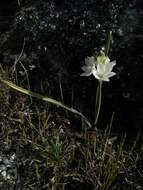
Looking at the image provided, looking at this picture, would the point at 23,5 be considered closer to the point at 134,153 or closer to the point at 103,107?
the point at 103,107

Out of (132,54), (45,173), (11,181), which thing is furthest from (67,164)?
(132,54)

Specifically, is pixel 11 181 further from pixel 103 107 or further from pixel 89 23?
pixel 89 23

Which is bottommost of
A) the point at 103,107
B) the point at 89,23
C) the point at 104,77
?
the point at 103,107

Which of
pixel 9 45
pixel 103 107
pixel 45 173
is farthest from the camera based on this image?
pixel 9 45

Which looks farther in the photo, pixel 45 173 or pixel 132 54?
pixel 132 54

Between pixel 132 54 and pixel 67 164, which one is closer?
pixel 67 164

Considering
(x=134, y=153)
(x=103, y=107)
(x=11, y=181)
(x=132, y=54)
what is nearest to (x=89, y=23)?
(x=132, y=54)

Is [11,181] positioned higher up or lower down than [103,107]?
lower down

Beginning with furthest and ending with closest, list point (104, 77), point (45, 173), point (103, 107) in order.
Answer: point (103, 107) < point (45, 173) < point (104, 77)

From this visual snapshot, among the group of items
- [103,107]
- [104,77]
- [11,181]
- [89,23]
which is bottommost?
[11,181]
